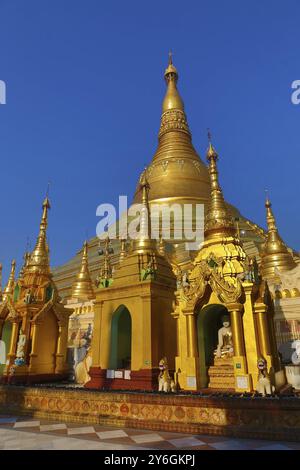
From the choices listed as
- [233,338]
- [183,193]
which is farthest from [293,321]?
[183,193]

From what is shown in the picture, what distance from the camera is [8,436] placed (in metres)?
5.64

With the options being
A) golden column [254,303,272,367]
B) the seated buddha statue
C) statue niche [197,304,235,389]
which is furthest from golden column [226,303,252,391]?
the seated buddha statue

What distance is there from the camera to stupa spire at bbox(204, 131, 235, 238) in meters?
10.8

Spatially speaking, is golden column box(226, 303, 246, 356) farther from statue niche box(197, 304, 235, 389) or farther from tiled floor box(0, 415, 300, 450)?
tiled floor box(0, 415, 300, 450)

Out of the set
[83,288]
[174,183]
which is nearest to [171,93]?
[174,183]

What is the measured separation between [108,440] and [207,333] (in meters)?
4.99

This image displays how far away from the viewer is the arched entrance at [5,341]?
13562mm

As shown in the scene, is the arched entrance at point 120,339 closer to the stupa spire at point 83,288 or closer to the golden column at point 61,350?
the golden column at point 61,350

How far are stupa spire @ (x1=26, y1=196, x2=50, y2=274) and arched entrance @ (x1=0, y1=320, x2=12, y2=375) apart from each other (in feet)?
8.34

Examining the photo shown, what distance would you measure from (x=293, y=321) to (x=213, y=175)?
6.03m

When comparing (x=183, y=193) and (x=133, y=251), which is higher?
(x=183, y=193)

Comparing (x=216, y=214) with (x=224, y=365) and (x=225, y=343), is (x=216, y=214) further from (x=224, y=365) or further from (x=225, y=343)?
(x=224, y=365)
